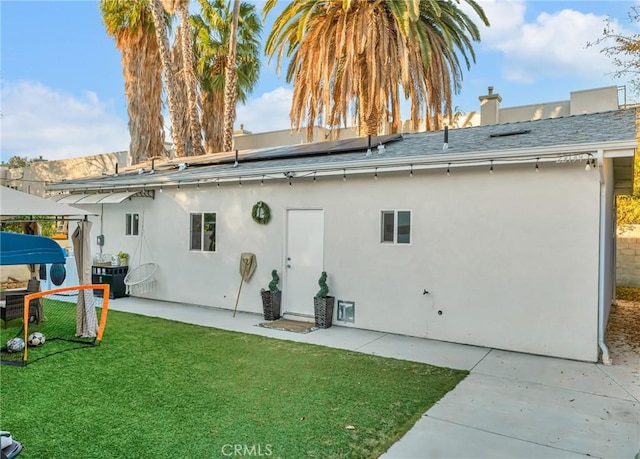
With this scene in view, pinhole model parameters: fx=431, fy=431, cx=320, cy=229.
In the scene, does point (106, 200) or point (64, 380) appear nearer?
point (64, 380)

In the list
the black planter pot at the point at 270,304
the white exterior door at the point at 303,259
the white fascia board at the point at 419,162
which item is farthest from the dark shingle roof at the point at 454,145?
the black planter pot at the point at 270,304

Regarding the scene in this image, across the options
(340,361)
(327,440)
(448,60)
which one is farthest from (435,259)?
(448,60)

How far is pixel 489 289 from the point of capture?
6.61 meters

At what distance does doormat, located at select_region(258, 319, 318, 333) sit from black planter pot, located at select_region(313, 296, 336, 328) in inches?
6.3

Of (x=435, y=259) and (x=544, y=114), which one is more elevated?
(x=544, y=114)

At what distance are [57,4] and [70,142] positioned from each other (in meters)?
11.1

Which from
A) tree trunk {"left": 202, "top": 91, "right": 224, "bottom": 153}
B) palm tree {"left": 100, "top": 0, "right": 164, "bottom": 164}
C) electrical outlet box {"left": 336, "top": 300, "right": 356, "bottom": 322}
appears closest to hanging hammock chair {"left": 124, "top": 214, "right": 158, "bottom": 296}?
electrical outlet box {"left": 336, "top": 300, "right": 356, "bottom": 322}

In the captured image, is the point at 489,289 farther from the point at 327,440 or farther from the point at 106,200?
the point at 106,200

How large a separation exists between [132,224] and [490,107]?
1154 centimetres

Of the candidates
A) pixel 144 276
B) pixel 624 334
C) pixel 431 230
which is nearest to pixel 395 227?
pixel 431 230

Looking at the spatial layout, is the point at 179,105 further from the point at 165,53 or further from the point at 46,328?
the point at 46,328

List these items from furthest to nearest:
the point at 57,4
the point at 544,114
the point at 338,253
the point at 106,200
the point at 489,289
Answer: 1. the point at 544,114
2. the point at 57,4
3. the point at 106,200
4. the point at 338,253
5. the point at 489,289

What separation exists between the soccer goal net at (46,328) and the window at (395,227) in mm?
4597

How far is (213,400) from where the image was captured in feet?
14.5
